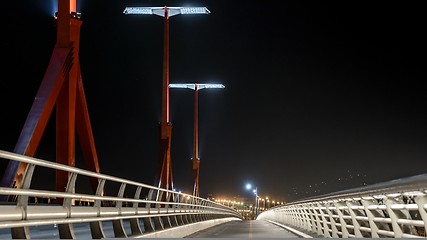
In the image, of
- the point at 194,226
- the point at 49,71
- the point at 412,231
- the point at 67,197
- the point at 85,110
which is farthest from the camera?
the point at 194,226

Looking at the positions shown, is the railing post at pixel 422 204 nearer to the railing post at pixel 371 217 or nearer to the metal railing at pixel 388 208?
the metal railing at pixel 388 208

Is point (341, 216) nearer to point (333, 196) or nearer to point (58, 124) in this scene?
point (333, 196)

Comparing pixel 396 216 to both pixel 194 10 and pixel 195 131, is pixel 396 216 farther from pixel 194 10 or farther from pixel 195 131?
pixel 195 131

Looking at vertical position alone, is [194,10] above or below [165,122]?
above

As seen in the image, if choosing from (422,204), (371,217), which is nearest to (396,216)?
(371,217)

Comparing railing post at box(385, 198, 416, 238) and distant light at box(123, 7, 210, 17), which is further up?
distant light at box(123, 7, 210, 17)

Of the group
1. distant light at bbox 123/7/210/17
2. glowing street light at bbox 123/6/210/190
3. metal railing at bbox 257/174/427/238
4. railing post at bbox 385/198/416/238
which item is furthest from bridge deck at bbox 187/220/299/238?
distant light at bbox 123/7/210/17

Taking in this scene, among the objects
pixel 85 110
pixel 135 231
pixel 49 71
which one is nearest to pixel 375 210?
pixel 135 231

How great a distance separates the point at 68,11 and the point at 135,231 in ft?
34.2

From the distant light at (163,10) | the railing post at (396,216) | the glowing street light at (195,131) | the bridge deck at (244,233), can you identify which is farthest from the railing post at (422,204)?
the glowing street light at (195,131)

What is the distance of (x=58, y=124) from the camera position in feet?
74.9

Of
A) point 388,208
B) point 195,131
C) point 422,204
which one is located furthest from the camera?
point 195,131

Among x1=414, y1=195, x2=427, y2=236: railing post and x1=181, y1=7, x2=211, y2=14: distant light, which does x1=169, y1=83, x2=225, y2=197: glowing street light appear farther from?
x1=414, y1=195, x2=427, y2=236: railing post

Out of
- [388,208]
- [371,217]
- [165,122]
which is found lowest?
[371,217]
